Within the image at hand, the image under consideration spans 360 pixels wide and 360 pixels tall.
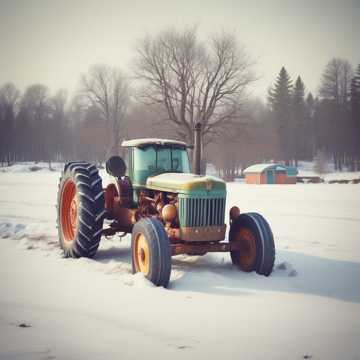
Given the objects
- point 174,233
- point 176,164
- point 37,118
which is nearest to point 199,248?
point 174,233

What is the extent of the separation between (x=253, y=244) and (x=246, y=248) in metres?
0.21

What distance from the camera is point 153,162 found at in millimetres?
6105

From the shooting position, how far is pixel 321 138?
59875mm

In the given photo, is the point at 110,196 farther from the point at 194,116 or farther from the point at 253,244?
the point at 194,116

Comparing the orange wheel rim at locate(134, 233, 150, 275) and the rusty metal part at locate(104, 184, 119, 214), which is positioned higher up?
the rusty metal part at locate(104, 184, 119, 214)

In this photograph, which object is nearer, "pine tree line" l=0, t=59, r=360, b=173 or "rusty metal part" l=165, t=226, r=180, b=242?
"rusty metal part" l=165, t=226, r=180, b=242

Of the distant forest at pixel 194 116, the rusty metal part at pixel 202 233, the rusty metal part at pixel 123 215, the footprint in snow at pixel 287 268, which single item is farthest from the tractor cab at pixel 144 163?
the distant forest at pixel 194 116

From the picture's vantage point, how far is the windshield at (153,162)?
609 centimetres

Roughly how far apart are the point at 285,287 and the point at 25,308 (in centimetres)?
319

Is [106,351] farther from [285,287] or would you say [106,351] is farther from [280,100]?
[280,100]

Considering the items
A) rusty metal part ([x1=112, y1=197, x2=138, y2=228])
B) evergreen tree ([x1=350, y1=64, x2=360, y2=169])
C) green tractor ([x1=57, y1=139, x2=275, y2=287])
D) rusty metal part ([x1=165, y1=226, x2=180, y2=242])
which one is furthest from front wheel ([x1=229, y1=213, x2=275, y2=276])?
evergreen tree ([x1=350, y1=64, x2=360, y2=169])

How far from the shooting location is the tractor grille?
197 inches

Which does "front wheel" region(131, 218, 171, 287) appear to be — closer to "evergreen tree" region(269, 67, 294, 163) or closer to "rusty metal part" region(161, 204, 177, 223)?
"rusty metal part" region(161, 204, 177, 223)

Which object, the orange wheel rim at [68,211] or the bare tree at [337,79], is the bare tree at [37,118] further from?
the orange wheel rim at [68,211]
